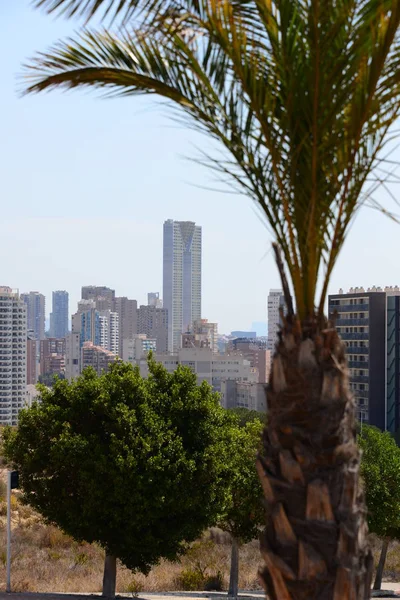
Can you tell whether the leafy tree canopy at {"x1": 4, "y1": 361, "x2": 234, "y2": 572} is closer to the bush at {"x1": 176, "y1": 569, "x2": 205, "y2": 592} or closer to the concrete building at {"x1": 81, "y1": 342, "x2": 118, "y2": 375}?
the bush at {"x1": 176, "y1": 569, "x2": 205, "y2": 592}

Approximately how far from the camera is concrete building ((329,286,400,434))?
64.7m

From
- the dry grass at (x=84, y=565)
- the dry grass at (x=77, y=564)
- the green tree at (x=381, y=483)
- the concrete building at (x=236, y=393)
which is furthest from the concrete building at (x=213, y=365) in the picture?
the green tree at (x=381, y=483)

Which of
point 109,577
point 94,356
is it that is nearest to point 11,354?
point 94,356

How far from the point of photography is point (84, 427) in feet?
37.8

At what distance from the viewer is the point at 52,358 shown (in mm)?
172750

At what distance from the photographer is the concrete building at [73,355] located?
15888cm

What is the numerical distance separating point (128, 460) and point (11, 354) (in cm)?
10335

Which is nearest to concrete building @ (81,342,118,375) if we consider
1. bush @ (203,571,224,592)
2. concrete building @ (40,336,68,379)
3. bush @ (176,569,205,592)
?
concrete building @ (40,336,68,379)

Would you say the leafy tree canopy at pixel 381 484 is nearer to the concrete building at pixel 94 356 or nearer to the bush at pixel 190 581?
the bush at pixel 190 581

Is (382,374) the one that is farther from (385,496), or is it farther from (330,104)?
(330,104)

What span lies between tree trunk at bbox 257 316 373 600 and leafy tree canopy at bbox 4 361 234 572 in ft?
22.9

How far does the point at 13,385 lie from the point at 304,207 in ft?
363

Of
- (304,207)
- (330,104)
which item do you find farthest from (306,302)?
(330,104)

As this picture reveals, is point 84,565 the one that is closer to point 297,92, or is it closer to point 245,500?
point 245,500
